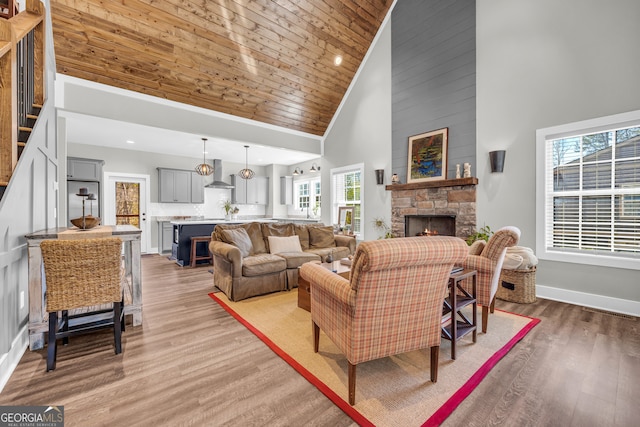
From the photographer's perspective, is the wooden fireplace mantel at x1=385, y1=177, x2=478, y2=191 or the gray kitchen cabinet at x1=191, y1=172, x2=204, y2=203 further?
the gray kitchen cabinet at x1=191, y1=172, x2=204, y2=203

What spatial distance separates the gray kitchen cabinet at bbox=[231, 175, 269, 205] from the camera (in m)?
8.50

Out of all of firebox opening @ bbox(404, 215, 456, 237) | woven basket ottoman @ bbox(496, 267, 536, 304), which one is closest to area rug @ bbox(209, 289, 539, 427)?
woven basket ottoman @ bbox(496, 267, 536, 304)

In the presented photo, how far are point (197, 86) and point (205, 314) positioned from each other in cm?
370

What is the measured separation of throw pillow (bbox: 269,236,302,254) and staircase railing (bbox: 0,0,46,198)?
2.71 meters

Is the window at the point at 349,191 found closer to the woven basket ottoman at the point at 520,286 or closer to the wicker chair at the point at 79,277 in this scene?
the woven basket ottoman at the point at 520,286

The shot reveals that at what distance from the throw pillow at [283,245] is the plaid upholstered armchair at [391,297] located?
2342mm

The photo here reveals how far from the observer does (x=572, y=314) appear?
2924 millimetres

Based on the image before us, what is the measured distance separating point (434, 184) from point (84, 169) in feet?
23.2

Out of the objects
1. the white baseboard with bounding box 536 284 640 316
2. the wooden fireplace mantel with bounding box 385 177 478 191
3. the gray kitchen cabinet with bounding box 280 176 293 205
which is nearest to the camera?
the white baseboard with bounding box 536 284 640 316

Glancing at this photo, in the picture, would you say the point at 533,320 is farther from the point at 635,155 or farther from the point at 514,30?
the point at 514,30

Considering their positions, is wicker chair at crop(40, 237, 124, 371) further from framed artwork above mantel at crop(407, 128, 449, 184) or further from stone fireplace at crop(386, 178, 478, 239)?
framed artwork above mantel at crop(407, 128, 449, 184)

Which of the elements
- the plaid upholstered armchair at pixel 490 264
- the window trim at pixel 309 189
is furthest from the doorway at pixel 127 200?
the plaid upholstered armchair at pixel 490 264

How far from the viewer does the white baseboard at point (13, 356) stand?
173 centimetres

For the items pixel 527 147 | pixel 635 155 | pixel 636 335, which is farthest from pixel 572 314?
pixel 527 147
